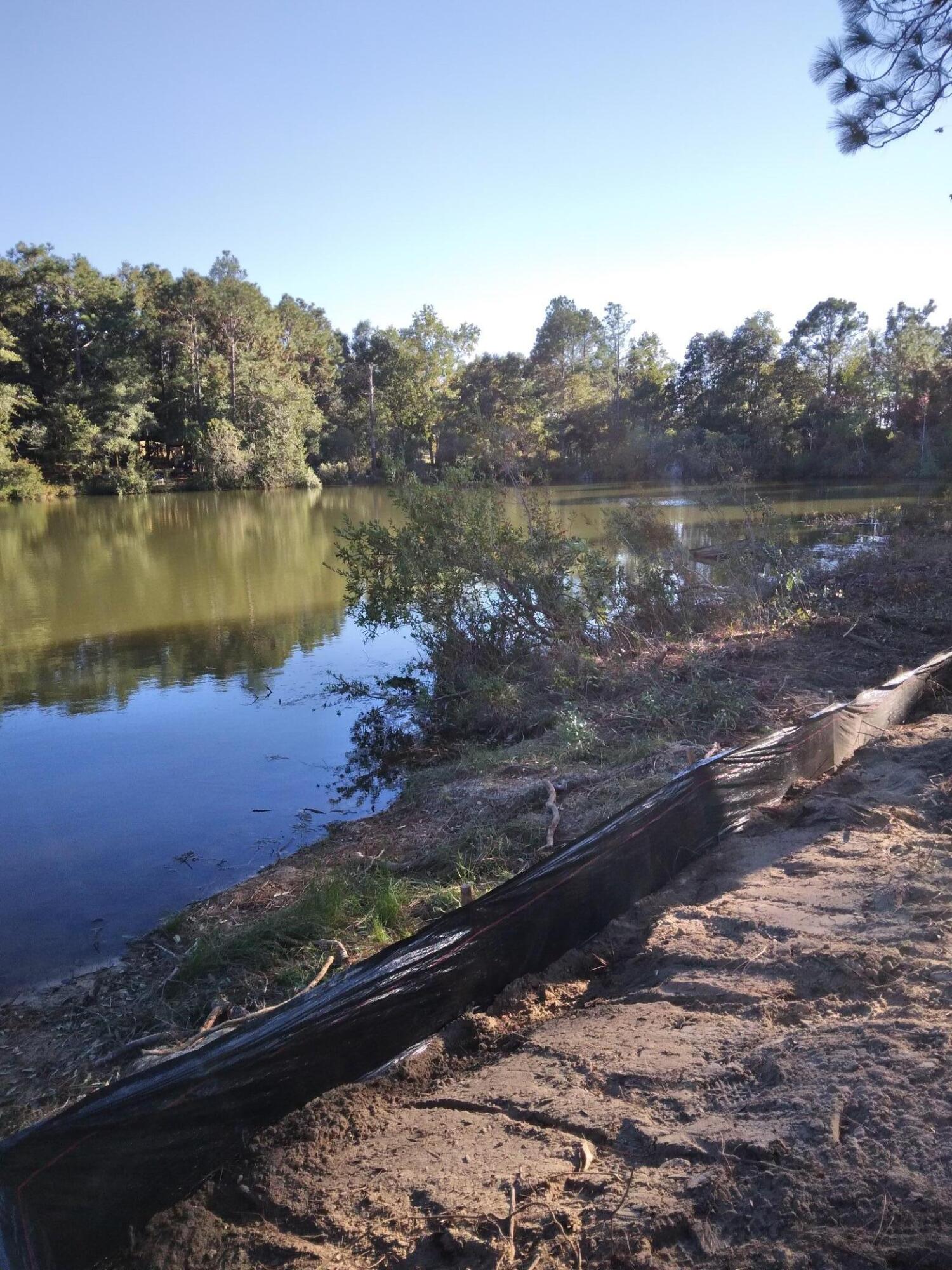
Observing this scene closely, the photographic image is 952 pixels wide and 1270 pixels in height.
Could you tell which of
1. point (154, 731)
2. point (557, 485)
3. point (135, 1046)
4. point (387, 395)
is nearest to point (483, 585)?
point (154, 731)

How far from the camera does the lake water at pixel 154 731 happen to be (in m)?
5.48

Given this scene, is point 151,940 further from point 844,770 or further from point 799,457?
point 799,457

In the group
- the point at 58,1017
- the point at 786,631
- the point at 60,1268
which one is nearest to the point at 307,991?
the point at 60,1268

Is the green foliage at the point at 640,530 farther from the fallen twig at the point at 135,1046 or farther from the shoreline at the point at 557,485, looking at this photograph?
the shoreline at the point at 557,485

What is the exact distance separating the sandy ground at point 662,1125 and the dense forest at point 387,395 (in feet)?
99.6

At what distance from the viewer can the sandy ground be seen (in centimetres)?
202

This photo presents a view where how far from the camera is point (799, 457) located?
42.3 m

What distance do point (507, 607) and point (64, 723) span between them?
4890 millimetres

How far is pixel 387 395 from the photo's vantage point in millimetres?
59594

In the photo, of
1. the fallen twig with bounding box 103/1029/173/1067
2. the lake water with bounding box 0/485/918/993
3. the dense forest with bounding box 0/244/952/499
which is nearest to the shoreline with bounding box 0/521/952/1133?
the fallen twig with bounding box 103/1029/173/1067

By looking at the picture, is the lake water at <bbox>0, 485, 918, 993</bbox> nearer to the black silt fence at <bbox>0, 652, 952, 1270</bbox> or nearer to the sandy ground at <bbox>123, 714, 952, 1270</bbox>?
the black silt fence at <bbox>0, 652, 952, 1270</bbox>

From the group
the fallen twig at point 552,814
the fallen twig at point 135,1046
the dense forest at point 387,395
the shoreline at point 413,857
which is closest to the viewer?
the fallen twig at point 135,1046

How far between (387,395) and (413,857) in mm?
57350

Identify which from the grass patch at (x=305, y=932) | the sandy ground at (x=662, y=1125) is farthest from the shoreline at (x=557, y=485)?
the sandy ground at (x=662, y=1125)
